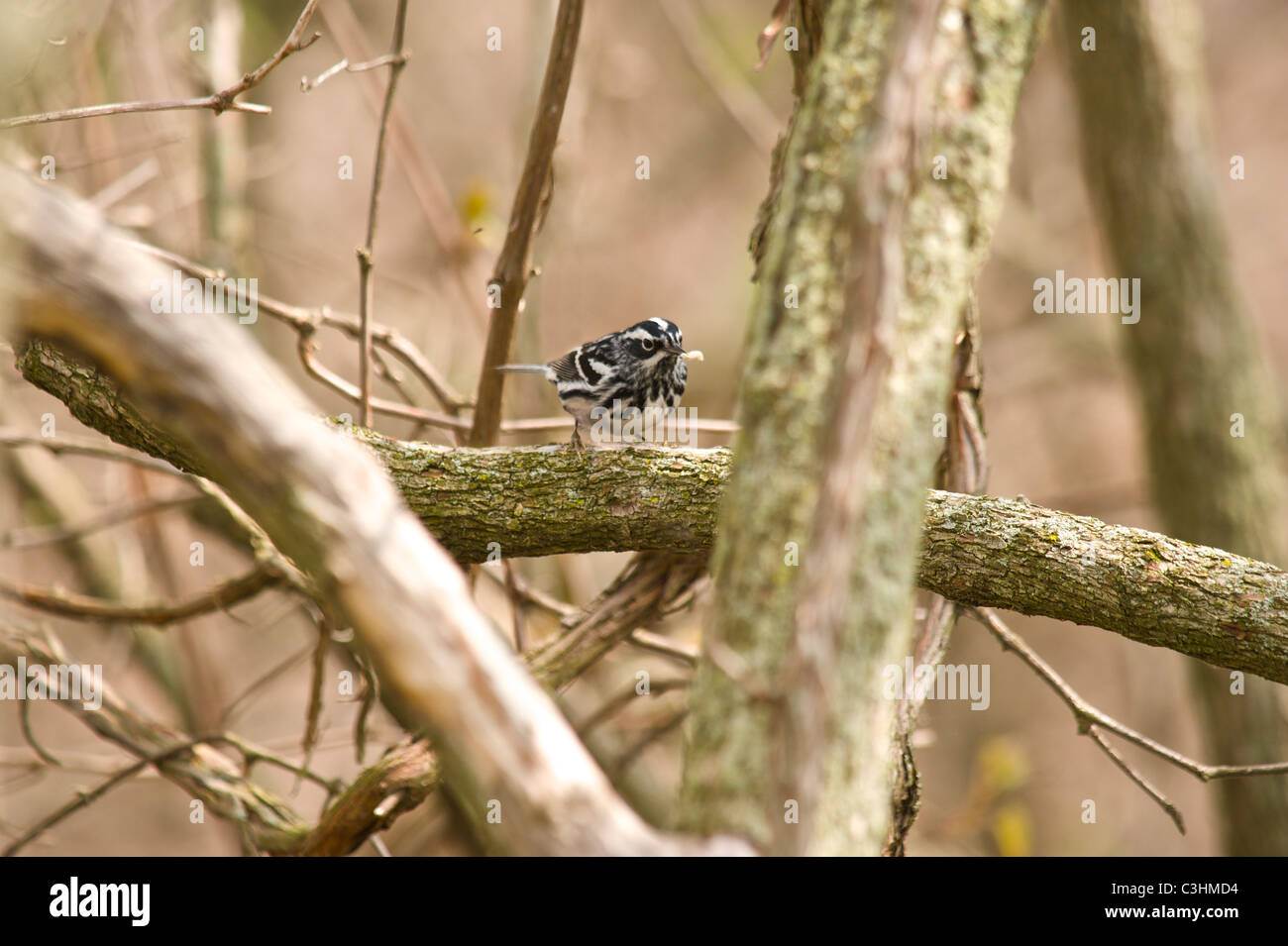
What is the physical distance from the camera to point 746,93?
8773 mm

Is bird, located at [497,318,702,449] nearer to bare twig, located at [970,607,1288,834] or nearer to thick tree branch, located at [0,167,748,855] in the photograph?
bare twig, located at [970,607,1288,834]

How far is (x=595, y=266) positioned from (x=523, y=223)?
7.94m

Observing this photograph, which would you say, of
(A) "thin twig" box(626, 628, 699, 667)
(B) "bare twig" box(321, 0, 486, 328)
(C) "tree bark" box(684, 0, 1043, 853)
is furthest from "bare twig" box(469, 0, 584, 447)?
(B) "bare twig" box(321, 0, 486, 328)

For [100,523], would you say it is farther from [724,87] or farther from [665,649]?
[724,87]

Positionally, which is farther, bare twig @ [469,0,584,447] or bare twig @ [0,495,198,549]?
bare twig @ [0,495,198,549]

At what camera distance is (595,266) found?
11.1 m

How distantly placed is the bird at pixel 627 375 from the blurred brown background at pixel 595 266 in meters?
1.46

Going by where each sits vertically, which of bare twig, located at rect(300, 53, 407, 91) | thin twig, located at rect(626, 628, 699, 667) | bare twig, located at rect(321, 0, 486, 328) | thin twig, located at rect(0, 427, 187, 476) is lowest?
thin twig, located at rect(626, 628, 699, 667)

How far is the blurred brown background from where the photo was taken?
5699mm

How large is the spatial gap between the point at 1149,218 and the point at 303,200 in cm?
832

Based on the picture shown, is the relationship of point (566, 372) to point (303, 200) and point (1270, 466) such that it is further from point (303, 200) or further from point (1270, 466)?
point (303, 200)

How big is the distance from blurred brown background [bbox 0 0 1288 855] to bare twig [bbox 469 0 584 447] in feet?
5.67

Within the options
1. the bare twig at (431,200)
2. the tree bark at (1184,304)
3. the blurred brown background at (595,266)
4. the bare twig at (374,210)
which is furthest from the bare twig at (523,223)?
the tree bark at (1184,304)

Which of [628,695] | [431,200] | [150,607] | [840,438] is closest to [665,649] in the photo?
[628,695]
